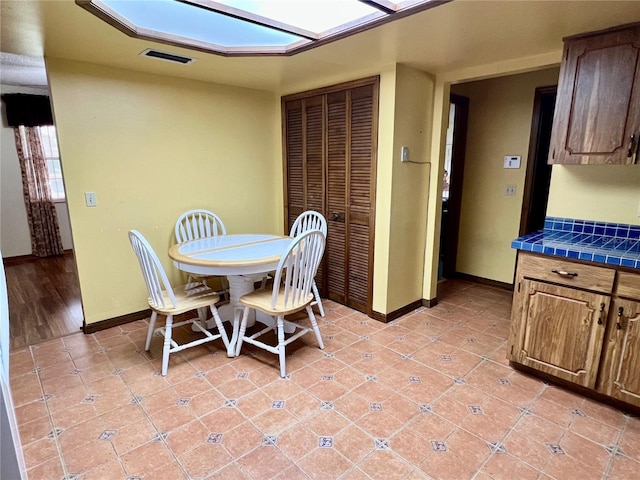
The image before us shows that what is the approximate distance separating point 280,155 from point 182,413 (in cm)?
264

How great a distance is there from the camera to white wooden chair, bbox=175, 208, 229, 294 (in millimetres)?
3160

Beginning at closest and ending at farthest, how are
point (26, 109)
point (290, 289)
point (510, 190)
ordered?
1. point (290, 289)
2. point (510, 190)
3. point (26, 109)

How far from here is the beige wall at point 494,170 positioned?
3488 millimetres

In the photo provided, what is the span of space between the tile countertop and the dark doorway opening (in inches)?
44.5

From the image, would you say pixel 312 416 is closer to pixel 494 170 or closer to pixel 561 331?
pixel 561 331

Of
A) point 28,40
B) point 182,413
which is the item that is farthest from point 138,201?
point 182,413

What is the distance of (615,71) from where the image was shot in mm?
1929

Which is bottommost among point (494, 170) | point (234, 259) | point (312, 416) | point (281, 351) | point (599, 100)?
point (312, 416)

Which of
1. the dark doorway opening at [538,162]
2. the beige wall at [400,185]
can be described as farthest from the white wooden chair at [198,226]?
the dark doorway opening at [538,162]

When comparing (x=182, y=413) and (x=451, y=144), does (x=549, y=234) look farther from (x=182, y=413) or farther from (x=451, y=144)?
(x=182, y=413)

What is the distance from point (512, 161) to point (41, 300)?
194 inches

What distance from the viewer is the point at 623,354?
1.88m

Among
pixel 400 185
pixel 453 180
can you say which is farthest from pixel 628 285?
pixel 453 180

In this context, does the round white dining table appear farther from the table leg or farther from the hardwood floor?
the hardwood floor
